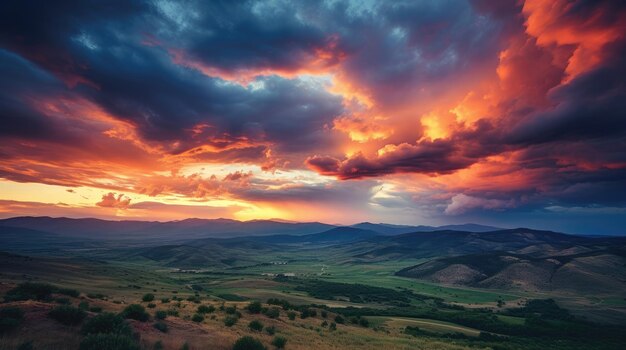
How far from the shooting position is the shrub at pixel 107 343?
15.4 metres

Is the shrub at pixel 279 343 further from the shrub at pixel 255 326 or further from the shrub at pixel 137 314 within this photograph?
the shrub at pixel 137 314

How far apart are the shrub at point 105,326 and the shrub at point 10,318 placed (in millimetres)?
3331

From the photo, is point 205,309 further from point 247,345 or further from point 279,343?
point 247,345

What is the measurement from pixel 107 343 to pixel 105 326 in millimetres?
4005

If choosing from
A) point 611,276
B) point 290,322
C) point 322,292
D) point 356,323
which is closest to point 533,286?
point 611,276

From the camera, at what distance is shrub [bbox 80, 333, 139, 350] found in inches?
606

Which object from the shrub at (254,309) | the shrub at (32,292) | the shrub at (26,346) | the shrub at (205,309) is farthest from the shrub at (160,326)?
the shrub at (254,309)

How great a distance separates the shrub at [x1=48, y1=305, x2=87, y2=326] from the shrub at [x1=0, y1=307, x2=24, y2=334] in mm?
1534

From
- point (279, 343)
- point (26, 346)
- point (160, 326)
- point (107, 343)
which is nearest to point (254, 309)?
point (279, 343)

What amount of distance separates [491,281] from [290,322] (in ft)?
638

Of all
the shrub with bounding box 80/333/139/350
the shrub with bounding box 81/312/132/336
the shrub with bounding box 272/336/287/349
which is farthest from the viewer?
the shrub with bounding box 272/336/287/349

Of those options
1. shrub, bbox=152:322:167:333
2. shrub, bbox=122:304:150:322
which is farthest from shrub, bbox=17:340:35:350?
→ shrub, bbox=122:304:150:322

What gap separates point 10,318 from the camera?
696 inches

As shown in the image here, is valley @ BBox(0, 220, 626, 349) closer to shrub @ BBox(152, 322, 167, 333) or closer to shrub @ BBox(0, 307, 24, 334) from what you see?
shrub @ BBox(0, 307, 24, 334)
